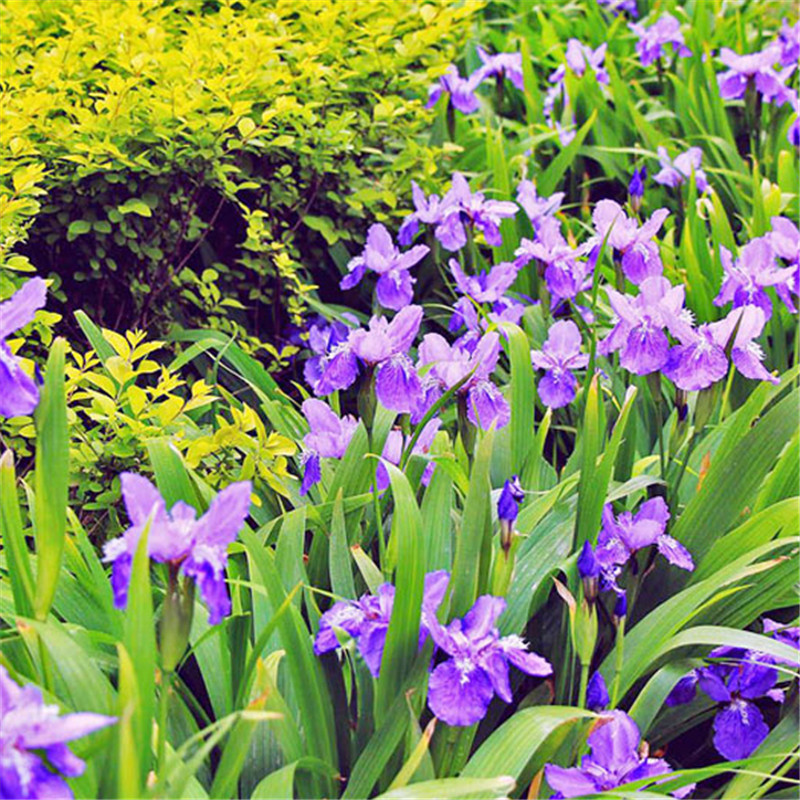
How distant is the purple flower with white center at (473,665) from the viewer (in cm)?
144

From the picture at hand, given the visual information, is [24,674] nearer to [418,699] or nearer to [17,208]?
[418,699]

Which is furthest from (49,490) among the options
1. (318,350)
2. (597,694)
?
(318,350)

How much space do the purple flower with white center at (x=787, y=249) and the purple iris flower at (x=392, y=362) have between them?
1015 mm

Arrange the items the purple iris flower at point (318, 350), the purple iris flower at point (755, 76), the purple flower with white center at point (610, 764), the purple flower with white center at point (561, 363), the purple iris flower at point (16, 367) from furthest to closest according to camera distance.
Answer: the purple iris flower at point (755, 76) → the purple iris flower at point (318, 350) → the purple flower with white center at point (561, 363) → the purple flower with white center at point (610, 764) → the purple iris flower at point (16, 367)

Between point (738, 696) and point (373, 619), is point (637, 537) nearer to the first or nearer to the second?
point (738, 696)

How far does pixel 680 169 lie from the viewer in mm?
3332

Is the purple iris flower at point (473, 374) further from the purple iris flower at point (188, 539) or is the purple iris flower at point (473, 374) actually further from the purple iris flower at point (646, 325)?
the purple iris flower at point (188, 539)

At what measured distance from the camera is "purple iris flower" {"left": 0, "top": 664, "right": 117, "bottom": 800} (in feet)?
3.28

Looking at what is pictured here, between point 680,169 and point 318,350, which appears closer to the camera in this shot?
point 318,350

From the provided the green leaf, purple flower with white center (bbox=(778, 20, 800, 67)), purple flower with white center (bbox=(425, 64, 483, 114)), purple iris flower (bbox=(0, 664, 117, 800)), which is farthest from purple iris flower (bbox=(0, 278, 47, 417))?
purple flower with white center (bbox=(778, 20, 800, 67))

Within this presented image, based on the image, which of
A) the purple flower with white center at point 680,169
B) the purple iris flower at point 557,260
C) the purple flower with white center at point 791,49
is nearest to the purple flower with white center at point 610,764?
the purple iris flower at point 557,260

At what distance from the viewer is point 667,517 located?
1.94 metres

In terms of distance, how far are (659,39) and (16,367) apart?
3422mm

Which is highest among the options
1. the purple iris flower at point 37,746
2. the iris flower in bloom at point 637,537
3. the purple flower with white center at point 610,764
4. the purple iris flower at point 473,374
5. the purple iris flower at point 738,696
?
the purple iris flower at point 37,746
